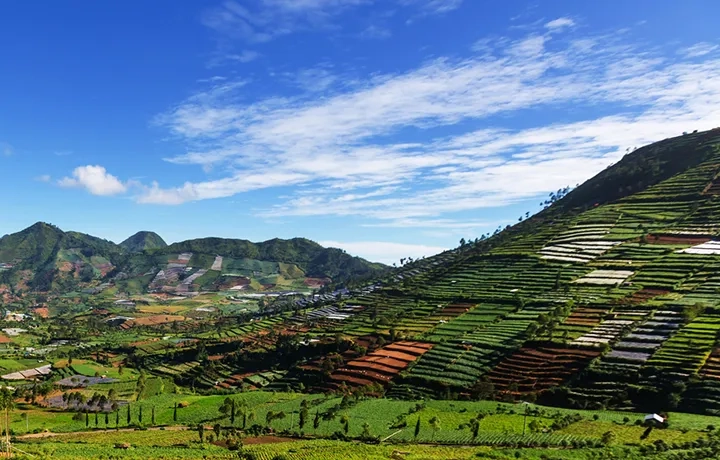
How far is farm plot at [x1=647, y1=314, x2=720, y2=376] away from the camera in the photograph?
8100cm

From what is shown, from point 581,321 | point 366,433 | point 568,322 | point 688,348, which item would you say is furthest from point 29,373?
point 688,348

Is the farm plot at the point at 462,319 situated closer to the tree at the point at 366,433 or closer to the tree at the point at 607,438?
the tree at the point at 366,433

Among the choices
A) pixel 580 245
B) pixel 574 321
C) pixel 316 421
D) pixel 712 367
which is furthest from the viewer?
pixel 580 245

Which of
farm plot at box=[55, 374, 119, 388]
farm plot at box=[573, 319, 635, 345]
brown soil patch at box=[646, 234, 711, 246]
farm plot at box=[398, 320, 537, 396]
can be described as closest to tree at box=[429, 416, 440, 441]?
farm plot at box=[398, 320, 537, 396]

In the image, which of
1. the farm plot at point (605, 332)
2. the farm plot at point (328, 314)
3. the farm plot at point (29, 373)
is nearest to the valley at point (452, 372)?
the farm plot at point (605, 332)

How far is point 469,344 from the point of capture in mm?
109750

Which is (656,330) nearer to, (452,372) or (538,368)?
(538,368)

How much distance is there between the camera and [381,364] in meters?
108

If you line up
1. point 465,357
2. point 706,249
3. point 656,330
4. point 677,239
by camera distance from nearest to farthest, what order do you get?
point 656,330 < point 465,357 < point 706,249 < point 677,239

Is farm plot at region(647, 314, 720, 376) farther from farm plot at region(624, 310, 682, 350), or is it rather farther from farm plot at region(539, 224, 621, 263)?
farm plot at region(539, 224, 621, 263)

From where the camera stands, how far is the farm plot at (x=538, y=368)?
289ft

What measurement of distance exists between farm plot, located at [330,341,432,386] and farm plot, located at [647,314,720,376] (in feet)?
154

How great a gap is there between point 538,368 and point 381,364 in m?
33.5

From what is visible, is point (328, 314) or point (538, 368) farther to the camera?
point (328, 314)
